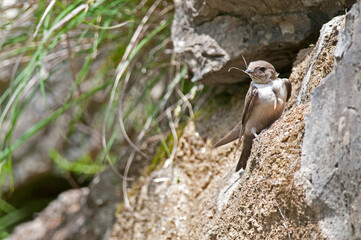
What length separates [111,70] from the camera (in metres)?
3.85

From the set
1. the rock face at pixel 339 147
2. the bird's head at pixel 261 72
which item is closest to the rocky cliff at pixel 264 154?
the rock face at pixel 339 147

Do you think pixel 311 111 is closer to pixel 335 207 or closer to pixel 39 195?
pixel 335 207

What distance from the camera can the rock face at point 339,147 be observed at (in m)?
1.59

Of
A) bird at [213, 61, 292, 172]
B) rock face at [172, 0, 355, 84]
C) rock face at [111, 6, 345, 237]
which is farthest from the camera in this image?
rock face at [172, 0, 355, 84]

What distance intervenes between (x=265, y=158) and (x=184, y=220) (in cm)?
96

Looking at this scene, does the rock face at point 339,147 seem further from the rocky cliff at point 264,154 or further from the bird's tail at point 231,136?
the bird's tail at point 231,136

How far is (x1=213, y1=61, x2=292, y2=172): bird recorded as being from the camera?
2432 millimetres

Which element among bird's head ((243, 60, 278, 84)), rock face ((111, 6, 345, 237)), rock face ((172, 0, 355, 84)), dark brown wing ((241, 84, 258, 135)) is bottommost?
rock face ((111, 6, 345, 237))

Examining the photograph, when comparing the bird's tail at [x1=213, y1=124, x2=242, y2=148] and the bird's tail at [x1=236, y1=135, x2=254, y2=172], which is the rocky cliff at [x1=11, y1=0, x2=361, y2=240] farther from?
the bird's tail at [x1=213, y1=124, x2=242, y2=148]

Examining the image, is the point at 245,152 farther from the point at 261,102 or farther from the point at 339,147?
the point at 339,147

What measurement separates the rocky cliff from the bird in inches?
3.3

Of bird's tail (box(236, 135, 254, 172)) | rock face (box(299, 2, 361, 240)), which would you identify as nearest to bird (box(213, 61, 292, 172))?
bird's tail (box(236, 135, 254, 172))

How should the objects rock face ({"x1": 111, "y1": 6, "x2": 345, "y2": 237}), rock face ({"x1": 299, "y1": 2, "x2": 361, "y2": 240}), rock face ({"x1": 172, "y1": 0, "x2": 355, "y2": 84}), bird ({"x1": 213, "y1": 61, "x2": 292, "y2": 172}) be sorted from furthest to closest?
rock face ({"x1": 172, "y1": 0, "x2": 355, "y2": 84}) → bird ({"x1": 213, "y1": 61, "x2": 292, "y2": 172}) → rock face ({"x1": 111, "y1": 6, "x2": 345, "y2": 237}) → rock face ({"x1": 299, "y1": 2, "x2": 361, "y2": 240})

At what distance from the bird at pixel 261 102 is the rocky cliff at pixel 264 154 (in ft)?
0.27
